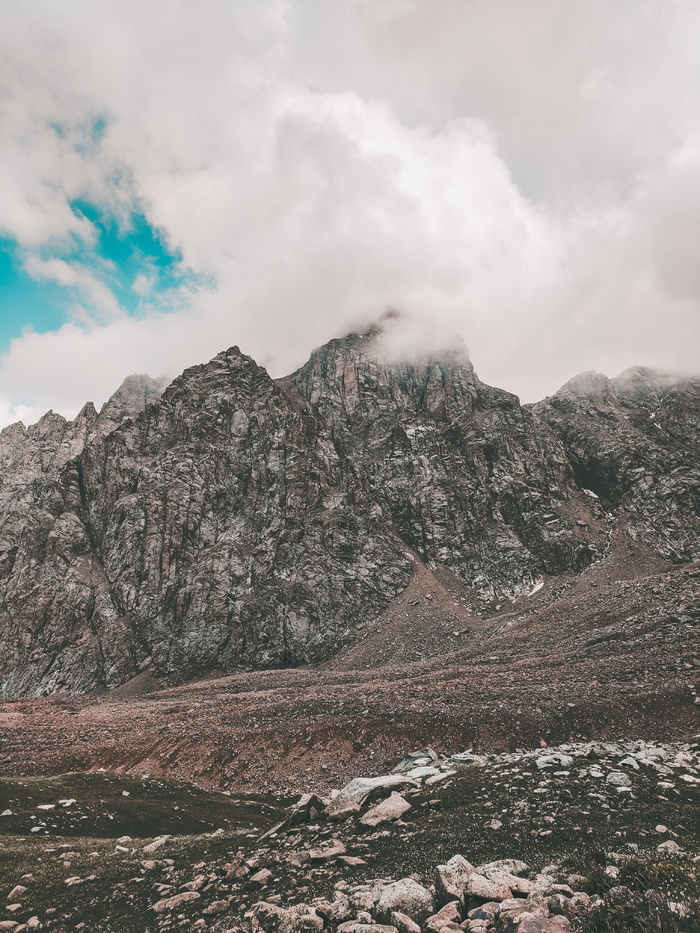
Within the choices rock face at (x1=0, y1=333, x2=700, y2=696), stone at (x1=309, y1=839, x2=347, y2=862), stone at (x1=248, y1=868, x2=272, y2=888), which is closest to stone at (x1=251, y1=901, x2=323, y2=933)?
stone at (x1=248, y1=868, x2=272, y2=888)

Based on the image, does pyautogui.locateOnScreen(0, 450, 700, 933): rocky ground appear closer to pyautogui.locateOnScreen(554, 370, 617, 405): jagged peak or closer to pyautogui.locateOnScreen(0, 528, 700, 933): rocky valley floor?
pyautogui.locateOnScreen(0, 528, 700, 933): rocky valley floor

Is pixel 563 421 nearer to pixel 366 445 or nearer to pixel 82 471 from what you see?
pixel 366 445

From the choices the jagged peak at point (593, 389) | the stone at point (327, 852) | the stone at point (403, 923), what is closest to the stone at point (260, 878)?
the stone at point (327, 852)

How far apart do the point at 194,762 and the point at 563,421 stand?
18106 cm

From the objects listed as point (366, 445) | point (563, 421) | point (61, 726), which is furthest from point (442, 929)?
point (563, 421)

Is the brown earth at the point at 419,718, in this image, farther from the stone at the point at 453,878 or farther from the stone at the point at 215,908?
the stone at the point at 453,878

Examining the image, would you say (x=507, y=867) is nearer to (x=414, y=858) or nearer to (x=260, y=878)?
(x=414, y=858)

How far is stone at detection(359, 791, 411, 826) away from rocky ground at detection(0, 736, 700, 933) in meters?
0.08

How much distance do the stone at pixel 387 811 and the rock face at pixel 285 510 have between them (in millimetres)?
93491

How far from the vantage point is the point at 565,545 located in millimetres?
123750

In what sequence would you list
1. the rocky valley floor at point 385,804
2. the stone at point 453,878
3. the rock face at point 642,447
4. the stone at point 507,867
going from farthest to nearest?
the rock face at point 642,447 → the stone at point 507,867 → the rocky valley floor at point 385,804 → the stone at point 453,878

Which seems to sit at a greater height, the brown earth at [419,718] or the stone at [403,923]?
the stone at [403,923]

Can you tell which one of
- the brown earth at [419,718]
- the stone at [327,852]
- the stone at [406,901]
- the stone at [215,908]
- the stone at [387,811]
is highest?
the stone at [406,901]

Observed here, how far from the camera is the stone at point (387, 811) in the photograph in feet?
51.0
